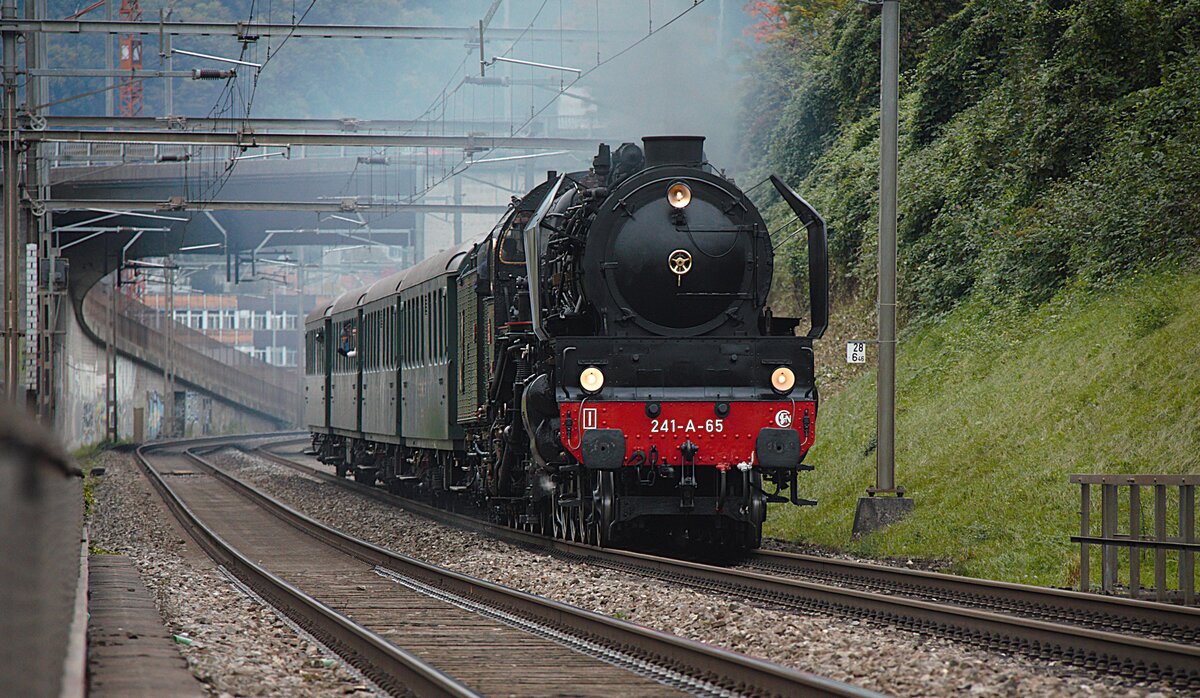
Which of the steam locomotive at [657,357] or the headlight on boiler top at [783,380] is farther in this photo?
the headlight on boiler top at [783,380]

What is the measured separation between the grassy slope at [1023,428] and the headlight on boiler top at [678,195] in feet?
13.1

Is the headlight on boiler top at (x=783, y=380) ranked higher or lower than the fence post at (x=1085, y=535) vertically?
higher

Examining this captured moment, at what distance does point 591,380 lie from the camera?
12578 mm

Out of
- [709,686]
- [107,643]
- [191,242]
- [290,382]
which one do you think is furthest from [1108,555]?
[290,382]

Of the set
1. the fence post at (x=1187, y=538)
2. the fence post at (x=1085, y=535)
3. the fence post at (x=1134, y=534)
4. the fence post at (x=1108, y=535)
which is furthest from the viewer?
the fence post at (x=1085, y=535)

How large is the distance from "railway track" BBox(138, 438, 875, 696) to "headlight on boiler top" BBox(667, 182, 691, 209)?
386 centimetres

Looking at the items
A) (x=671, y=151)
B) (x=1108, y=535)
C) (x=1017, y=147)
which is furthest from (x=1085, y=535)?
(x=1017, y=147)

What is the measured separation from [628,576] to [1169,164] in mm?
8612

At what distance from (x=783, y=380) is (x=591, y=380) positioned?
1.76 metres

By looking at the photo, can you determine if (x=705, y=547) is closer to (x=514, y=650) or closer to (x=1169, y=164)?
(x=514, y=650)

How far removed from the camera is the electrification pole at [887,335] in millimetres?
14570

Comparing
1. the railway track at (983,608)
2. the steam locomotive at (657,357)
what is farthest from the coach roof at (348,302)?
the railway track at (983,608)

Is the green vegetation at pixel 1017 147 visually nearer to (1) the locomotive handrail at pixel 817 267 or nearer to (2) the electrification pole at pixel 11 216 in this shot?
(1) the locomotive handrail at pixel 817 267

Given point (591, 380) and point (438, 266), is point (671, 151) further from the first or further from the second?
point (438, 266)
